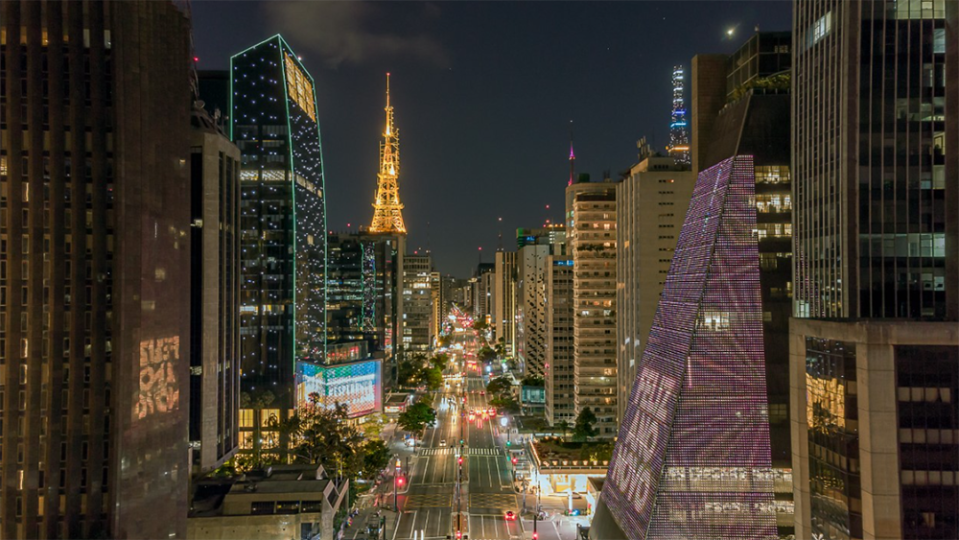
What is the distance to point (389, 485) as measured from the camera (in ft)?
327

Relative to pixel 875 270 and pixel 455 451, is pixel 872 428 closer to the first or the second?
pixel 875 270

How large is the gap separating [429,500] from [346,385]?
44913 millimetres

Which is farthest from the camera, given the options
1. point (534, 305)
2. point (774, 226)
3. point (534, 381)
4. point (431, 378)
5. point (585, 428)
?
point (534, 305)

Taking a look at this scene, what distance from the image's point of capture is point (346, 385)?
130 meters

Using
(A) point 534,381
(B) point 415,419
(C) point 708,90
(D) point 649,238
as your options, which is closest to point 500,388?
(A) point 534,381

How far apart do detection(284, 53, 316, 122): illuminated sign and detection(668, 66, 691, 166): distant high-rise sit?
66604mm

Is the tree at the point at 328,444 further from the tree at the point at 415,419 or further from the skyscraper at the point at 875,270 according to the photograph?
the skyscraper at the point at 875,270

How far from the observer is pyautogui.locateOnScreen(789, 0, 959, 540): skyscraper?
110 ft

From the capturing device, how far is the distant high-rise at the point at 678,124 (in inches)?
4796

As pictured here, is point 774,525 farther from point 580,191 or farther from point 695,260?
point 580,191

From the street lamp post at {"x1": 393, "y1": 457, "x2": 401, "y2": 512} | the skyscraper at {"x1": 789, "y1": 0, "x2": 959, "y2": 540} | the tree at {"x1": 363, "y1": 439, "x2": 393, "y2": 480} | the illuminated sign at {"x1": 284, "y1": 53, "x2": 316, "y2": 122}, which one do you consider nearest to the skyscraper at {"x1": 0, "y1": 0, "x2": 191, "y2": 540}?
the street lamp post at {"x1": 393, "y1": 457, "x2": 401, "y2": 512}

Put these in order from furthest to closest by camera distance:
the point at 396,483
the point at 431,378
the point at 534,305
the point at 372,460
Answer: the point at 534,305, the point at 431,378, the point at 396,483, the point at 372,460

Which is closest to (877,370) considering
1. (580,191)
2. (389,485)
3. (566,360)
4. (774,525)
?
(774,525)

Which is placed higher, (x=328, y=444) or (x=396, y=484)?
(x=328, y=444)
